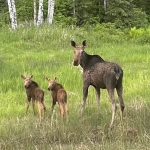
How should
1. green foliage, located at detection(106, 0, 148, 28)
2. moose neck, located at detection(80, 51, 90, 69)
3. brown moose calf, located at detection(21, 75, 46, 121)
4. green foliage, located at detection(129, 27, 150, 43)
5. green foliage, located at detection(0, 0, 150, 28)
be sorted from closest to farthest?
brown moose calf, located at detection(21, 75, 46, 121), moose neck, located at detection(80, 51, 90, 69), green foliage, located at detection(129, 27, 150, 43), green foliage, located at detection(106, 0, 148, 28), green foliage, located at detection(0, 0, 150, 28)

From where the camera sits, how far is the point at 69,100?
35.8 ft

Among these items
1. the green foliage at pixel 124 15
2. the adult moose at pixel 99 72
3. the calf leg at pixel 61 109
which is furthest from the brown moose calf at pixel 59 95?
the green foliage at pixel 124 15

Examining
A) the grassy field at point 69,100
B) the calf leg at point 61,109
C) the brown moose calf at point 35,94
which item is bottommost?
the grassy field at point 69,100

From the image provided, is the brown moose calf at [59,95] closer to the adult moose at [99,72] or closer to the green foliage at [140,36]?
the adult moose at [99,72]

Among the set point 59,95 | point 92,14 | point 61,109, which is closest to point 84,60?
point 59,95

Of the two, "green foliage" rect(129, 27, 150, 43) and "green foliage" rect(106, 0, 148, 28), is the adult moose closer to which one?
"green foliage" rect(129, 27, 150, 43)

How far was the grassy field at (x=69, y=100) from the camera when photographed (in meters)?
7.92

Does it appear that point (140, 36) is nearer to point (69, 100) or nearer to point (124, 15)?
point (124, 15)

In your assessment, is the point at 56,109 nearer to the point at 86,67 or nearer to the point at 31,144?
the point at 86,67

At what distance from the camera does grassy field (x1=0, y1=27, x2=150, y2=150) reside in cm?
792

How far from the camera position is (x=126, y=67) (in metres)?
15.0

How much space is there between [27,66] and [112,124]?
628cm

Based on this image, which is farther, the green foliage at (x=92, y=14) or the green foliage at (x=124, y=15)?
the green foliage at (x=92, y=14)

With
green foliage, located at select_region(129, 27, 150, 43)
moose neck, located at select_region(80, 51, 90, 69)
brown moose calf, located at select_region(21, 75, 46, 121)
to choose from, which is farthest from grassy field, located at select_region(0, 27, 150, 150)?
green foliage, located at select_region(129, 27, 150, 43)
